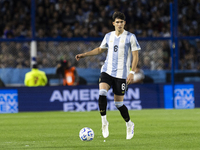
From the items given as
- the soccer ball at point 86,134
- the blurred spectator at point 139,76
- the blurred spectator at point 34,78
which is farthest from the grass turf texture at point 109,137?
the blurred spectator at point 139,76

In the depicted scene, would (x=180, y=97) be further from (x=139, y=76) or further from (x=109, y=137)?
(x=109, y=137)

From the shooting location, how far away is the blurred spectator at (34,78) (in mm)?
15883

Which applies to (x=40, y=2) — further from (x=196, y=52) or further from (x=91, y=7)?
(x=196, y=52)

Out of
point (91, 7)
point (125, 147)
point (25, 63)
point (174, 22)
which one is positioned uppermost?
point (91, 7)

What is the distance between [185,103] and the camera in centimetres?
1560

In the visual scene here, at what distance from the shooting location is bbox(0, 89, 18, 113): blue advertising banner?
50.3 ft

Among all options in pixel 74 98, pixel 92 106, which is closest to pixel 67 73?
pixel 74 98

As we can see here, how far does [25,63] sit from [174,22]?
601 centimetres

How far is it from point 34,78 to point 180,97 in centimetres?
530

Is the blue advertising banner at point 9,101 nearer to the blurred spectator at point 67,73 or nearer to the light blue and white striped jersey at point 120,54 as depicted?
the blurred spectator at point 67,73

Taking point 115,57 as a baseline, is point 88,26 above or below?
above

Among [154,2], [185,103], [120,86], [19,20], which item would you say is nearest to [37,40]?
[19,20]

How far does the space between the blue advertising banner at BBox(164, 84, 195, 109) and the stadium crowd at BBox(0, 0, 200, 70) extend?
1.70 metres

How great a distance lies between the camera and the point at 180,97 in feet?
51.4
